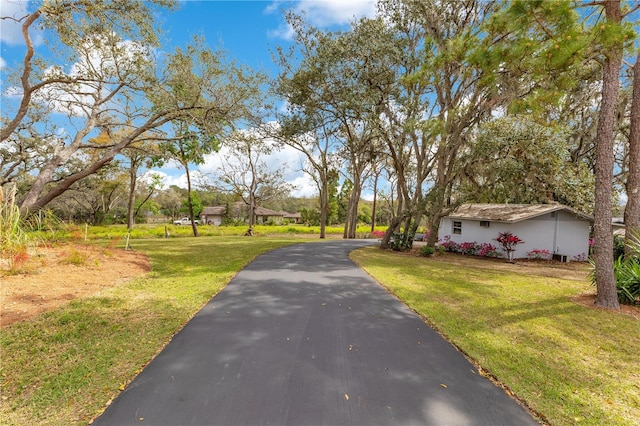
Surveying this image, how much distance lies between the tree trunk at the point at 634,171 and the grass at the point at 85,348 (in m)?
10.5

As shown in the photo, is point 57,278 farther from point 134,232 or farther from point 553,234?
point 553,234

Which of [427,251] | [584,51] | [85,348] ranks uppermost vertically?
[584,51]

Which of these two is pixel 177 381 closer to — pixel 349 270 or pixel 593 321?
pixel 349 270

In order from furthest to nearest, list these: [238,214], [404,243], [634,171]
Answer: [238,214]
[404,243]
[634,171]

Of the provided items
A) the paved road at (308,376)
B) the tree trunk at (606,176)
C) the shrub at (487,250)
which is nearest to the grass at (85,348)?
the paved road at (308,376)

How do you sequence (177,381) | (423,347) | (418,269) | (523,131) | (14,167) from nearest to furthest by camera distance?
(177,381) → (423,347) → (418,269) → (523,131) → (14,167)

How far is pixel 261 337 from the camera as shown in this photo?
387 cm

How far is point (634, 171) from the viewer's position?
279 inches

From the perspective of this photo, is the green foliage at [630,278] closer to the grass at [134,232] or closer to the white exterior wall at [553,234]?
the white exterior wall at [553,234]

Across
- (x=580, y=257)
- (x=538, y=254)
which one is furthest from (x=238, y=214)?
(x=580, y=257)

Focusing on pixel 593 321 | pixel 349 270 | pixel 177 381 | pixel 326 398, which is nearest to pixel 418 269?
pixel 349 270

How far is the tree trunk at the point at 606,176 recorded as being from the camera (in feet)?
19.6

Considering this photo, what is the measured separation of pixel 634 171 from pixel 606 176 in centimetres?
212

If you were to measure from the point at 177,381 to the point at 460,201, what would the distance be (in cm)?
1440
